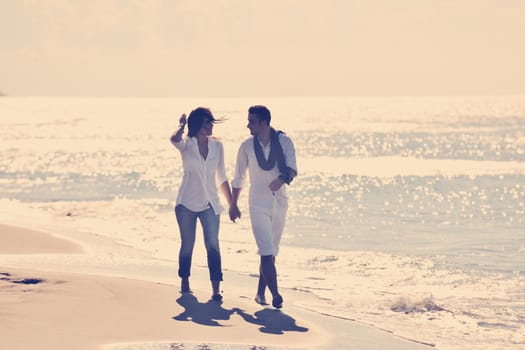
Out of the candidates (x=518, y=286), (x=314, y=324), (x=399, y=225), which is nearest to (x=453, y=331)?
(x=314, y=324)

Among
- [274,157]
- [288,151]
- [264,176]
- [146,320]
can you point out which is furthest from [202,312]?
[288,151]

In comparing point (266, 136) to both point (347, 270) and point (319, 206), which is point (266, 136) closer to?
point (347, 270)

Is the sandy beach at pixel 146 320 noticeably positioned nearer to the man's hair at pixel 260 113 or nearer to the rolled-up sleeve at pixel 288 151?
the rolled-up sleeve at pixel 288 151

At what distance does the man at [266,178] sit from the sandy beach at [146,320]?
0.61 meters

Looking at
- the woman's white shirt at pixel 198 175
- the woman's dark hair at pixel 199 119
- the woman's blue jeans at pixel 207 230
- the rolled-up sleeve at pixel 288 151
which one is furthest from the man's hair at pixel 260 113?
the woman's blue jeans at pixel 207 230

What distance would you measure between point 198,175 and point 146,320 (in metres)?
1.87

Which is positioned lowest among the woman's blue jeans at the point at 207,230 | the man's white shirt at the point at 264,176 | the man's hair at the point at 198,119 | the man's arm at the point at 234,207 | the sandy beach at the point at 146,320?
the sandy beach at the point at 146,320

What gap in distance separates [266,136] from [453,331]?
279 cm

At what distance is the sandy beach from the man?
2.00 feet

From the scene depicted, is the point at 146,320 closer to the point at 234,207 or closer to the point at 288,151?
the point at 234,207

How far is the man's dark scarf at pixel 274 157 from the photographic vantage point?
10.8 m

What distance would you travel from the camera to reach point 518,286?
51.0 feet

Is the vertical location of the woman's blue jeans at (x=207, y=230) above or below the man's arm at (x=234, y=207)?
below

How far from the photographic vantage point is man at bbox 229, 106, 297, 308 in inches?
424
